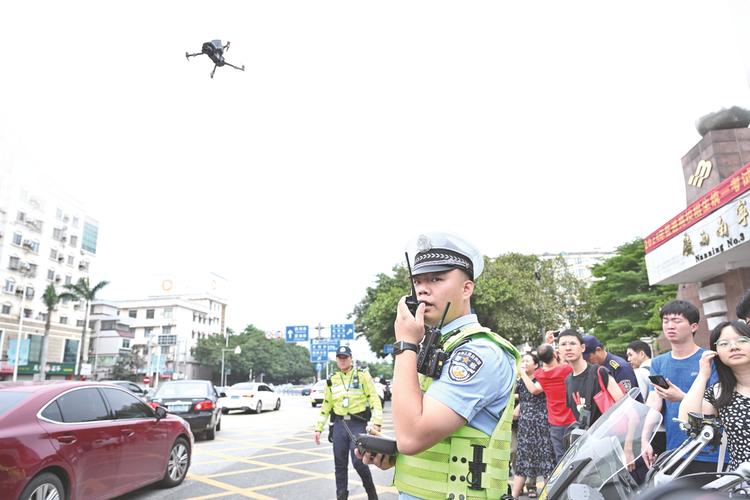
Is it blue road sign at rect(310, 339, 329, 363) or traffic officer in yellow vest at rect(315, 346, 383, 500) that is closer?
traffic officer in yellow vest at rect(315, 346, 383, 500)

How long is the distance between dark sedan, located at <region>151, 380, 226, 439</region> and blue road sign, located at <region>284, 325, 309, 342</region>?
2419 centimetres

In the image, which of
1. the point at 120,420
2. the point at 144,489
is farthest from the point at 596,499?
the point at 144,489

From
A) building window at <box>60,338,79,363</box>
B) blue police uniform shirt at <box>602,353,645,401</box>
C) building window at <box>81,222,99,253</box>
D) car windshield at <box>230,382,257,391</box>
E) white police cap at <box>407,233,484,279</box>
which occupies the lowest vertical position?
car windshield at <box>230,382,257,391</box>

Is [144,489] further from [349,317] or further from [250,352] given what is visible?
[250,352]

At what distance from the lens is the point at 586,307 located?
31906 millimetres

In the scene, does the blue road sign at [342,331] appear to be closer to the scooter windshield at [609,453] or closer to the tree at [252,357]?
the scooter windshield at [609,453]

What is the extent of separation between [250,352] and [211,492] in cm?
6841

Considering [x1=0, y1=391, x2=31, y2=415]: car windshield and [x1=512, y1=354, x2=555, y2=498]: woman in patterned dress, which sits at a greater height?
[x1=0, y1=391, x2=31, y2=415]: car windshield

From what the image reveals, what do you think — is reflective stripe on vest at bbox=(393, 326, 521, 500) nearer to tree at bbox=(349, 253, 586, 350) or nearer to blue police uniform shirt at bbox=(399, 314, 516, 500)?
blue police uniform shirt at bbox=(399, 314, 516, 500)

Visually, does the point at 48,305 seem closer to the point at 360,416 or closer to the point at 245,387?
the point at 245,387

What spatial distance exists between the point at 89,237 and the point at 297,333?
32.1 metres

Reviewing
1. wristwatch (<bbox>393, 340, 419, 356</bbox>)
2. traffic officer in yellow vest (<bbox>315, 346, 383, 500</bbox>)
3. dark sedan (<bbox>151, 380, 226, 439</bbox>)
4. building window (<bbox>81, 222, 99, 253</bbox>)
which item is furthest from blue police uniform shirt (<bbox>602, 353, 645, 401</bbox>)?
building window (<bbox>81, 222, 99, 253</bbox>)

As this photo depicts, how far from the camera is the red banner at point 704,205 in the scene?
38.4ft

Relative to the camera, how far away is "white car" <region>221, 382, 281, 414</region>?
20438mm
